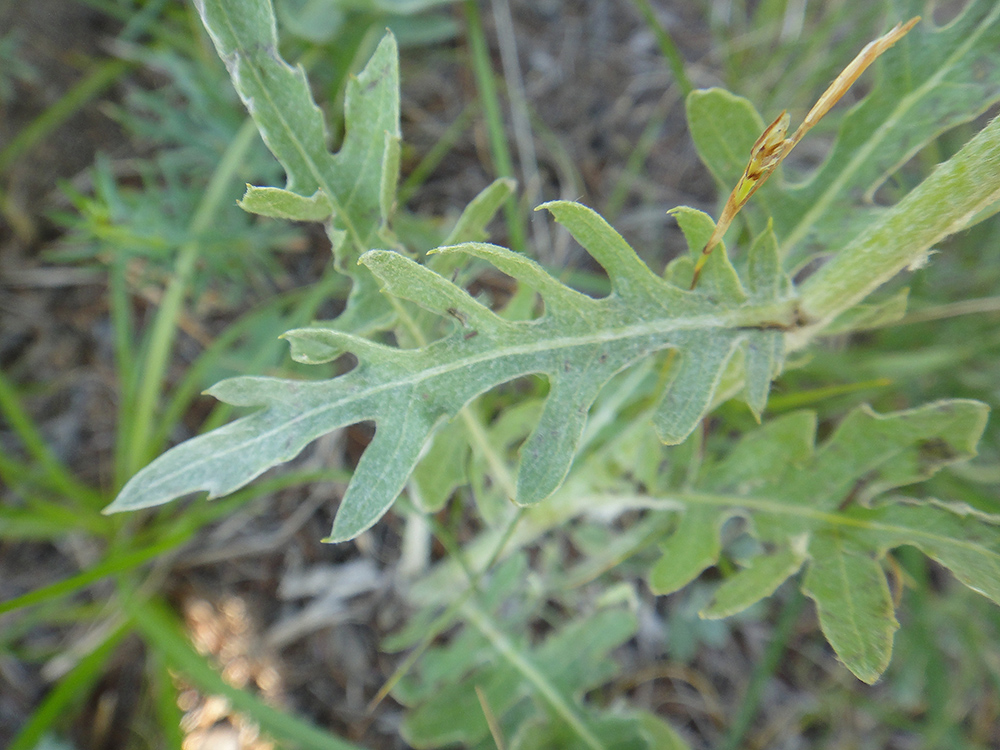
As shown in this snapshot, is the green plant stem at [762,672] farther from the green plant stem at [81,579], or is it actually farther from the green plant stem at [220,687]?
the green plant stem at [81,579]

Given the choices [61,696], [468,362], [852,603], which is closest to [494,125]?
[468,362]

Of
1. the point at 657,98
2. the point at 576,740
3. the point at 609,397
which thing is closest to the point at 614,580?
the point at 576,740

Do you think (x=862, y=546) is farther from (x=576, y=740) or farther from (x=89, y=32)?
(x=89, y=32)

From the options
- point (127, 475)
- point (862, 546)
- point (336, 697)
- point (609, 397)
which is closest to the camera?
point (862, 546)

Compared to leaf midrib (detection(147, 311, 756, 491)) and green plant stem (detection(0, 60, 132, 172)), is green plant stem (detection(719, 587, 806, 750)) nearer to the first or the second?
leaf midrib (detection(147, 311, 756, 491))

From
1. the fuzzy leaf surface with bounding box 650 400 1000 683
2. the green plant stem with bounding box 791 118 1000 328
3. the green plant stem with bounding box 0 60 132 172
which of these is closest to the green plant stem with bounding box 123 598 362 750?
the fuzzy leaf surface with bounding box 650 400 1000 683

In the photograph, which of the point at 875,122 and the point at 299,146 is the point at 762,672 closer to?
the point at 875,122

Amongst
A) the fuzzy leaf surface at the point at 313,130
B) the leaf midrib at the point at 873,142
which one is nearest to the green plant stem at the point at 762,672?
the leaf midrib at the point at 873,142

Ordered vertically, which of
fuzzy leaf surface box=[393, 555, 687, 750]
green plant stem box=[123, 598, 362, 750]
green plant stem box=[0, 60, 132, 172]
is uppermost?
green plant stem box=[0, 60, 132, 172]
